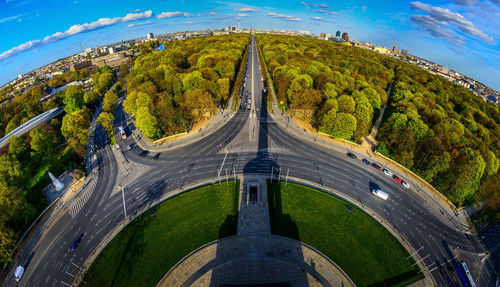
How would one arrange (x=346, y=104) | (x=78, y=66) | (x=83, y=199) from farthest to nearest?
1. (x=78, y=66)
2. (x=346, y=104)
3. (x=83, y=199)

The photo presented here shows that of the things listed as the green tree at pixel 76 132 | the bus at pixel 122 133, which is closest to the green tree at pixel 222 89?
the bus at pixel 122 133

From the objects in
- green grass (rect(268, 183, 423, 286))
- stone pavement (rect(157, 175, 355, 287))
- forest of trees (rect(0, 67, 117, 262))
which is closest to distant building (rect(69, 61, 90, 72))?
forest of trees (rect(0, 67, 117, 262))

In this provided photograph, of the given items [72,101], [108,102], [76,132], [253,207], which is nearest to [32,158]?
[76,132]

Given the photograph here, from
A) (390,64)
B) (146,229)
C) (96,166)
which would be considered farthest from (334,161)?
(390,64)

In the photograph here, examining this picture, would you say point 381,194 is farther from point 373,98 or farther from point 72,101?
point 72,101

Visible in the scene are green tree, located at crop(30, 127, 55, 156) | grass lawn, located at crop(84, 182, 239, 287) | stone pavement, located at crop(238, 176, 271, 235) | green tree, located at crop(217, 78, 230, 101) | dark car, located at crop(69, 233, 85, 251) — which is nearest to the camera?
grass lawn, located at crop(84, 182, 239, 287)

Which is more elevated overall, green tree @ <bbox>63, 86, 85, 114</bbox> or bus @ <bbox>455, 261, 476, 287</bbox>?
green tree @ <bbox>63, 86, 85, 114</bbox>

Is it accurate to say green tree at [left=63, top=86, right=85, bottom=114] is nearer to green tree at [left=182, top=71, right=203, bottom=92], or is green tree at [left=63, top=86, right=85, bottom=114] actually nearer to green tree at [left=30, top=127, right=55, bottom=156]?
green tree at [left=30, top=127, right=55, bottom=156]
